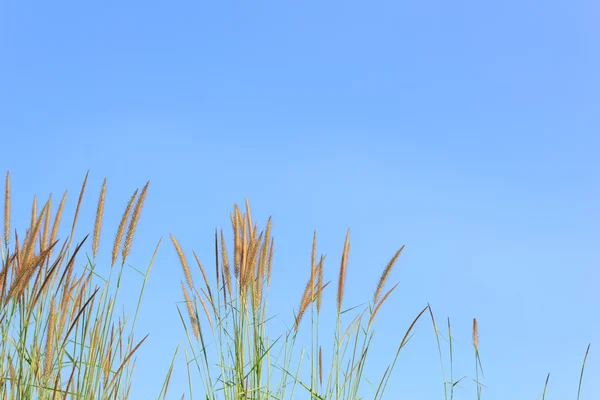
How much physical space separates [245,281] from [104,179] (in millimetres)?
644

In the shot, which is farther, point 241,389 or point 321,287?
point 321,287

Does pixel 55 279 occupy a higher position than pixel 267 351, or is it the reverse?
pixel 55 279

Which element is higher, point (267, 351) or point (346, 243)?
point (346, 243)

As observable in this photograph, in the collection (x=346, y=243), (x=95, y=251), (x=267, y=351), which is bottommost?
(x=267, y=351)

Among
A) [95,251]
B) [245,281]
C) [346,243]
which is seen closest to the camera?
[95,251]

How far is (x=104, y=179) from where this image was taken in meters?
2.52

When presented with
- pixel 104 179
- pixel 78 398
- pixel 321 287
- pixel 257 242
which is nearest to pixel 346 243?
pixel 321 287

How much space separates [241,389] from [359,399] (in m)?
0.53

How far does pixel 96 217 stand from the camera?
2.45 m

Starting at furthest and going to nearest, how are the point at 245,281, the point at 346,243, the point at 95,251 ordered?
the point at 346,243 < the point at 245,281 < the point at 95,251

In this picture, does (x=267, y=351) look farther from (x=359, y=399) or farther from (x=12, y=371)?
(x=12, y=371)

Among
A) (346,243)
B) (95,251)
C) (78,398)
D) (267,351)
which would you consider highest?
(346,243)

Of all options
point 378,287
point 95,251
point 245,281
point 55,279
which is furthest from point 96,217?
point 378,287

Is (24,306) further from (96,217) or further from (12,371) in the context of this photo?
(96,217)
